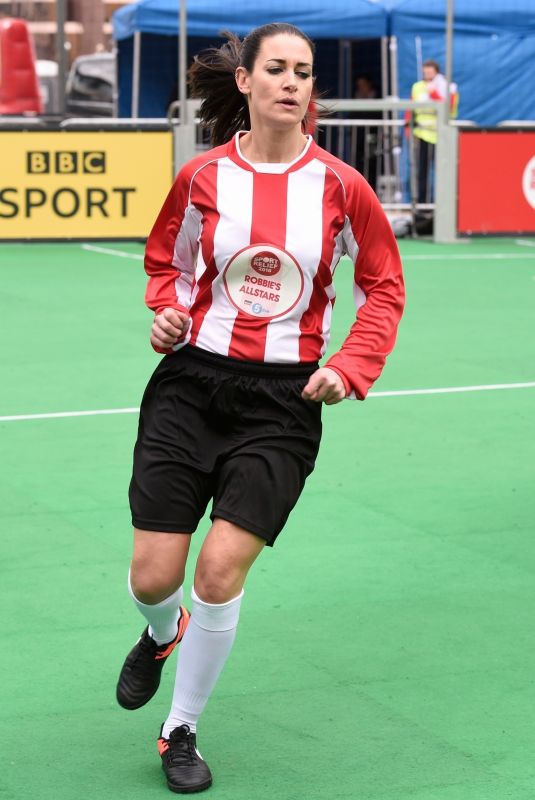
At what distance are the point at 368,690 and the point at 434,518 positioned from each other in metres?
2.14

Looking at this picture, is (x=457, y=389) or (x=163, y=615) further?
(x=457, y=389)

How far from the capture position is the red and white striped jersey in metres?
4.18

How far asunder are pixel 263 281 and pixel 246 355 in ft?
0.69

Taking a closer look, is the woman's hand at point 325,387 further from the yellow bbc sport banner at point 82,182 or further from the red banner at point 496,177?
the red banner at point 496,177

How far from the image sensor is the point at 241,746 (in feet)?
14.4

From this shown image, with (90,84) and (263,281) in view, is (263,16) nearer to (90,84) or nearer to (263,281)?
(90,84)

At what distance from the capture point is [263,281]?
13.8ft

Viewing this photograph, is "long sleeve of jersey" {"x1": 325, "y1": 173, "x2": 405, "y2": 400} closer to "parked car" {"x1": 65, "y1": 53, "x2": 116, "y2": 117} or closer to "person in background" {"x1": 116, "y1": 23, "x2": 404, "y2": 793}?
"person in background" {"x1": 116, "y1": 23, "x2": 404, "y2": 793}

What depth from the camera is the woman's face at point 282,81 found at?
4.18 meters

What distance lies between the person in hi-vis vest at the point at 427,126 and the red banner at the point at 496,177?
0.75m

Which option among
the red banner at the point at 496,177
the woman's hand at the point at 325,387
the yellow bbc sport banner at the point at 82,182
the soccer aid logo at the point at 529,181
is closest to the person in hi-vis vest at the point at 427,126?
the red banner at the point at 496,177

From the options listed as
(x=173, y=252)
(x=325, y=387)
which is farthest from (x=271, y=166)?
(x=325, y=387)

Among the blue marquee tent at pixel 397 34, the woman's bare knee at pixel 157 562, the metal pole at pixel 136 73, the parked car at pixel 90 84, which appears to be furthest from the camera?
the parked car at pixel 90 84

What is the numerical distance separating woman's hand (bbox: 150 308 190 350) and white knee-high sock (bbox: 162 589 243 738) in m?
0.69
